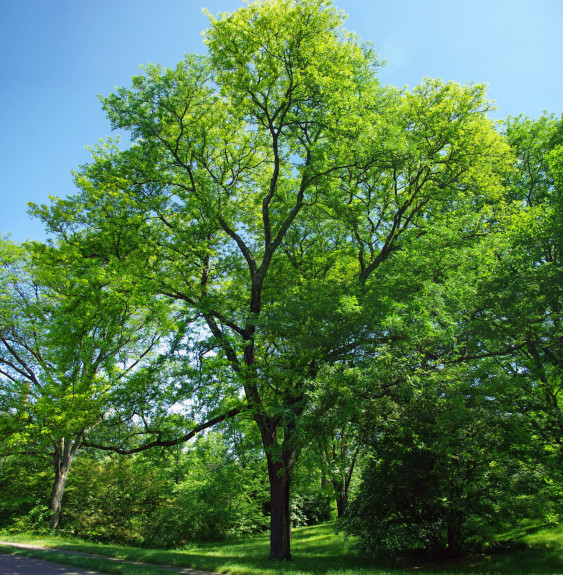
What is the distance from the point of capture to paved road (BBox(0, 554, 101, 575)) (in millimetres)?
8963

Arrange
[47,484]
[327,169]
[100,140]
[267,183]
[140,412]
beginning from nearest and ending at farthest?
[140,412]
[327,169]
[100,140]
[267,183]
[47,484]

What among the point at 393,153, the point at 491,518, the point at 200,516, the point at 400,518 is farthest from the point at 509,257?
the point at 200,516

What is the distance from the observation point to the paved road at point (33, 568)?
896cm

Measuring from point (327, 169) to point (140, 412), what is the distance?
9999 mm

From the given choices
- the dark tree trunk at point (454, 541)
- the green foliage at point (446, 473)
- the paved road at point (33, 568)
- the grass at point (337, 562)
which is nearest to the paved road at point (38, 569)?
the paved road at point (33, 568)

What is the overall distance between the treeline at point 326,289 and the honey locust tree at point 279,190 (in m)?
0.09

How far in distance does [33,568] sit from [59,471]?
13370 mm

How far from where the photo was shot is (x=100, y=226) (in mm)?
12336

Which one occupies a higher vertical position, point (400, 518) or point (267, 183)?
point (267, 183)

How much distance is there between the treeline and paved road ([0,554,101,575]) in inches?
121

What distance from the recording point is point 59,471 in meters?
21.2

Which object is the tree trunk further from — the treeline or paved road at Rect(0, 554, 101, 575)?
paved road at Rect(0, 554, 101, 575)

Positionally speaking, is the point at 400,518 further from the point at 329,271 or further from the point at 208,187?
the point at 208,187

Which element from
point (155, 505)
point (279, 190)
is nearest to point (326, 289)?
point (279, 190)
